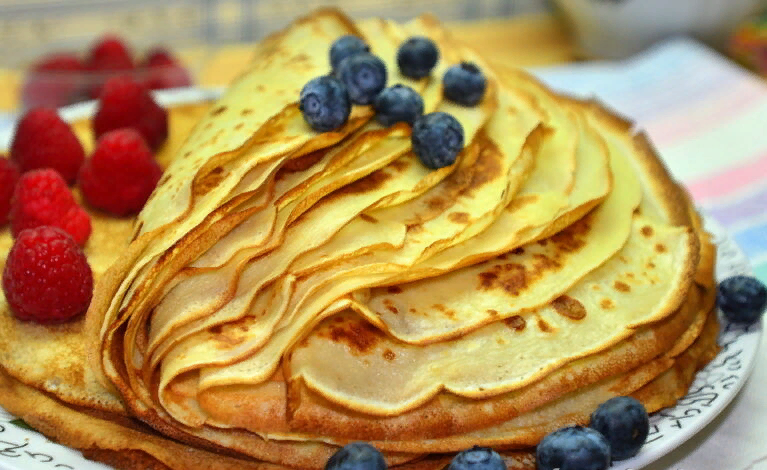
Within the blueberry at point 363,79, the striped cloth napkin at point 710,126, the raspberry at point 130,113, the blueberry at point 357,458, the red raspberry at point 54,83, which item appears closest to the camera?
the blueberry at point 357,458

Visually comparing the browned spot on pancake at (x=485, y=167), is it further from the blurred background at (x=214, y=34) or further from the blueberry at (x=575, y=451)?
the blurred background at (x=214, y=34)

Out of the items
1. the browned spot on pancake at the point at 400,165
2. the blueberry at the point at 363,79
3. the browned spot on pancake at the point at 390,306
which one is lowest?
the browned spot on pancake at the point at 390,306

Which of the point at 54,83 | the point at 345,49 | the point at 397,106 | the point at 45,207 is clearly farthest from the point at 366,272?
the point at 54,83

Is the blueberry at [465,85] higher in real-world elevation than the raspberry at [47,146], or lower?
higher

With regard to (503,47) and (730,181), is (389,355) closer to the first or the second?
(730,181)

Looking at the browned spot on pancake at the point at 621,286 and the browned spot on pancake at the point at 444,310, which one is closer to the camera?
the browned spot on pancake at the point at 444,310

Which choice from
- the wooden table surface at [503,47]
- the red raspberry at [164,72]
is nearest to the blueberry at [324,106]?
the red raspberry at [164,72]

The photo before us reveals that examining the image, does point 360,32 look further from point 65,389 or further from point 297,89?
point 65,389
